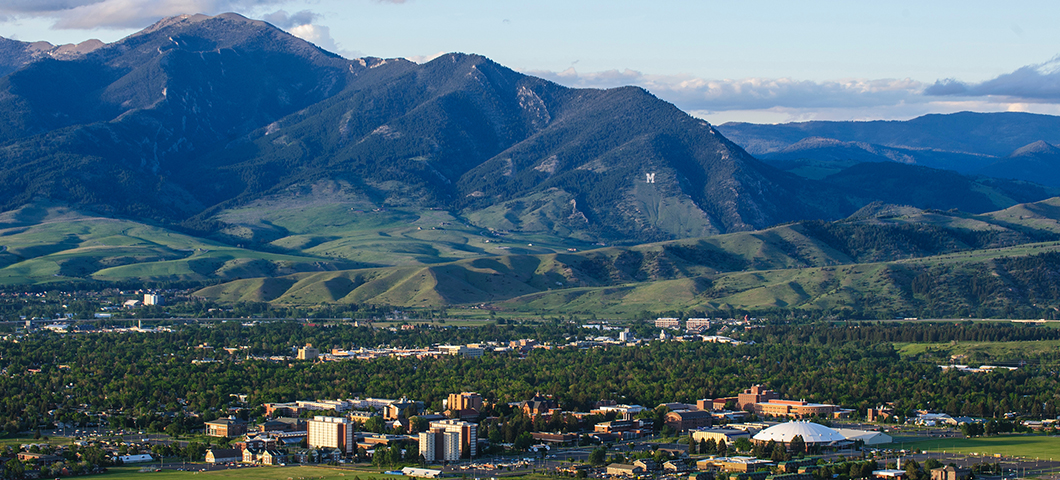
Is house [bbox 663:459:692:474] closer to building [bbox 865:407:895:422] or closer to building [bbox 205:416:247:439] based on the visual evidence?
building [bbox 865:407:895:422]

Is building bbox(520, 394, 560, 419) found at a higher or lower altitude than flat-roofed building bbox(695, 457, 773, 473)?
higher

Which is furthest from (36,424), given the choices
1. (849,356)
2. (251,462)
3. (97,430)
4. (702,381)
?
(849,356)

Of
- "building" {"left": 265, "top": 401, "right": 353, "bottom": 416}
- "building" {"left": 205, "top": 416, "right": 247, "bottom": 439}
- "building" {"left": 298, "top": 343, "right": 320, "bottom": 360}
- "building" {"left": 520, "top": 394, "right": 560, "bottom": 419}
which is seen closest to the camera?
"building" {"left": 205, "top": 416, "right": 247, "bottom": 439}

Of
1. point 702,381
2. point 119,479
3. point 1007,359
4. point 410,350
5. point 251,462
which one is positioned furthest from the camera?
point 410,350

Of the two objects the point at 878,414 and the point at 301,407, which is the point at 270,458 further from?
the point at 878,414

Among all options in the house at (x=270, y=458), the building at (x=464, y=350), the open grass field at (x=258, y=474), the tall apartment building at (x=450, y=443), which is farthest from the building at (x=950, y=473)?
the building at (x=464, y=350)

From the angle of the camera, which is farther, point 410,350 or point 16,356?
point 410,350

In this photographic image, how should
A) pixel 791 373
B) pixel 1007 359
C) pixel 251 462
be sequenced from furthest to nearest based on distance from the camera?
pixel 1007 359 < pixel 791 373 < pixel 251 462

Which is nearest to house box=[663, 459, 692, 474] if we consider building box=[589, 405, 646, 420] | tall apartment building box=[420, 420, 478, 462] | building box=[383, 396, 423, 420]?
tall apartment building box=[420, 420, 478, 462]

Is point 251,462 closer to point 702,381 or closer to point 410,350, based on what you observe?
point 702,381
